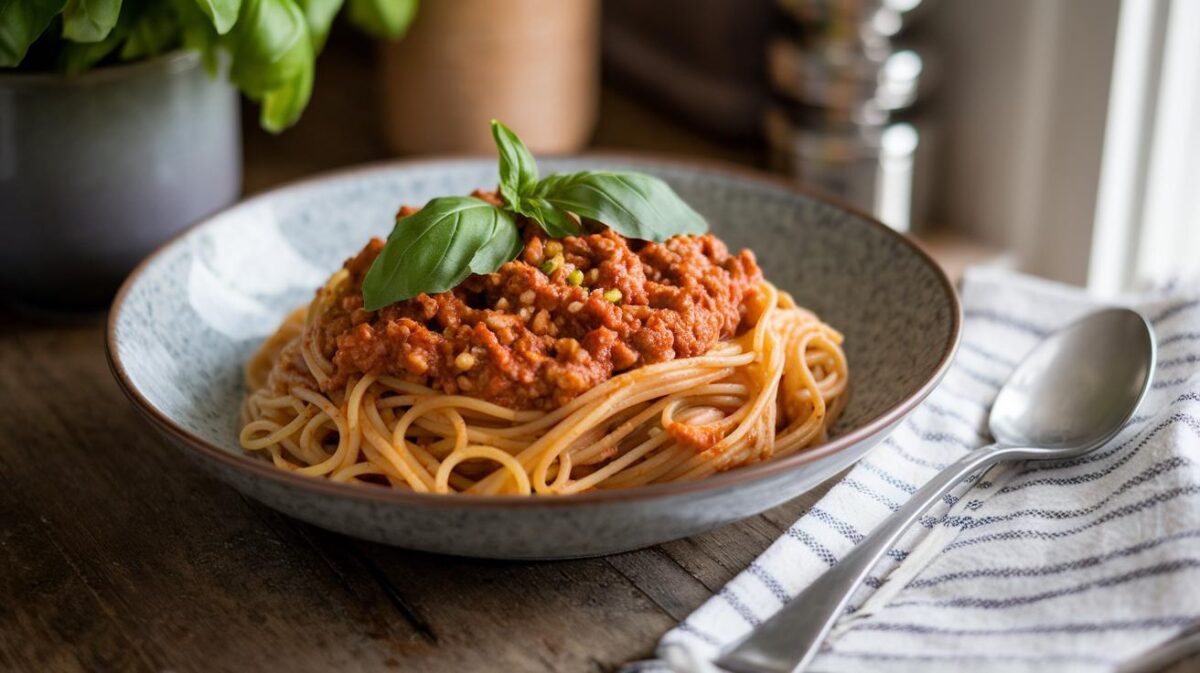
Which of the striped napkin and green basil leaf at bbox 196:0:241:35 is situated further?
green basil leaf at bbox 196:0:241:35

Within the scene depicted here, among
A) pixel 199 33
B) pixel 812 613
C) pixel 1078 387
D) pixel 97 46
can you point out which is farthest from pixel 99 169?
pixel 1078 387

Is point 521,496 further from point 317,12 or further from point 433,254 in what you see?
point 317,12

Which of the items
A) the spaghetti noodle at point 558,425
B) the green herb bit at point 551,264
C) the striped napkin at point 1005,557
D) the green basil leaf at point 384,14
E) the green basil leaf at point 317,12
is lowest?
the striped napkin at point 1005,557

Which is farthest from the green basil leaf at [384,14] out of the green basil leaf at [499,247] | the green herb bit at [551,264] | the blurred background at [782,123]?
the green herb bit at [551,264]

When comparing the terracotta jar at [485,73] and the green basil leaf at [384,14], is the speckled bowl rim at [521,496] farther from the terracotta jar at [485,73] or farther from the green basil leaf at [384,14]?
the terracotta jar at [485,73]

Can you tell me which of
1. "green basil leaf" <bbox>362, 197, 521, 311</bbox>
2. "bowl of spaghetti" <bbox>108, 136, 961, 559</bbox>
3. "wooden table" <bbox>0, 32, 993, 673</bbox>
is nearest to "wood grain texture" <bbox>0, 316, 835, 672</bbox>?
"wooden table" <bbox>0, 32, 993, 673</bbox>

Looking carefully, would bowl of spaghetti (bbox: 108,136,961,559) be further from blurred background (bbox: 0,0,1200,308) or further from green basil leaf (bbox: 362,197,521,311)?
blurred background (bbox: 0,0,1200,308)

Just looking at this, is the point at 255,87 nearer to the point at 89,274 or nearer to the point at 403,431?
the point at 89,274

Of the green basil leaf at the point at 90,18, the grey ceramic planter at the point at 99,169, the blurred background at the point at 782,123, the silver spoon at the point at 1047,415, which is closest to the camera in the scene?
the silver spoon at the point at 1047,415
